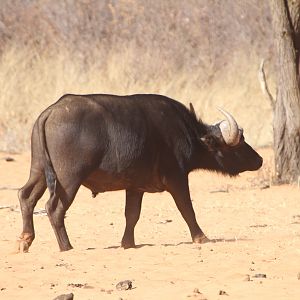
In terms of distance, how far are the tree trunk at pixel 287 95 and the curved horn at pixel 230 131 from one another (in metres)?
5.40

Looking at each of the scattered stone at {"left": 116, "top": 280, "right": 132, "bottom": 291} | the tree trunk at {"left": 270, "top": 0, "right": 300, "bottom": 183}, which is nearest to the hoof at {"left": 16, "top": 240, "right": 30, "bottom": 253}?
the scattered stone at {"left": 116, "top": 280, "right": 132, "bottom": 291}

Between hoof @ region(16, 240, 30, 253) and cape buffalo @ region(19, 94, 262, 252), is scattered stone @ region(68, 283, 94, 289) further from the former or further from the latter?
hoof @ region(16, 240, 30, 253)

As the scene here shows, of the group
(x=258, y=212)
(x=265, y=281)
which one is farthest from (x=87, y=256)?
(x=258, y=212)

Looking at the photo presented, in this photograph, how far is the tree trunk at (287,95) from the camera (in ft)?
62.6

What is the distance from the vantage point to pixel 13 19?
28922 mm

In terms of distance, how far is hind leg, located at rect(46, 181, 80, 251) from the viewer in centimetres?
1253

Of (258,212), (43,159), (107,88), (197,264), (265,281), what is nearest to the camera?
(265,281)

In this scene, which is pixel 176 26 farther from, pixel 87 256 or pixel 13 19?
pixel 87 256

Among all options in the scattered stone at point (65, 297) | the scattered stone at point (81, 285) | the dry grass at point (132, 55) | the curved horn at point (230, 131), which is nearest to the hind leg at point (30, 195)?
the curved horn at point (230, 131)

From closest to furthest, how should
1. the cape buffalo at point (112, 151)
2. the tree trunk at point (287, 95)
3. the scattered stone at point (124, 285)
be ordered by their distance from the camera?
1. the scattered stone at point (124, 285)
2. the cape buffalo at point (112, 151)
3. the tree trunk at point (287, 95)

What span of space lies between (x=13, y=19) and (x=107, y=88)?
3.67 meters

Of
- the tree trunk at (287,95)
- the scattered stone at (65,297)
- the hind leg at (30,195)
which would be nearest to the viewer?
the scattered stone at (65,297)

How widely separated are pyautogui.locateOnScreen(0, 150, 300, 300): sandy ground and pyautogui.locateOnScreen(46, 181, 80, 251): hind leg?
208mm

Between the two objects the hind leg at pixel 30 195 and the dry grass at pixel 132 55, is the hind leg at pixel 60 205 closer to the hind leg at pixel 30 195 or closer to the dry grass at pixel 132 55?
the hind leg at pixel 30 195
